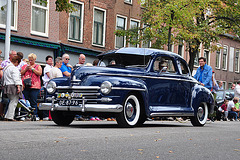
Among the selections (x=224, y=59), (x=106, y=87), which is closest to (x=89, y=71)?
(x=106, y=87)

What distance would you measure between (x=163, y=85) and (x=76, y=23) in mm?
17504

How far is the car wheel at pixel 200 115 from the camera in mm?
12602

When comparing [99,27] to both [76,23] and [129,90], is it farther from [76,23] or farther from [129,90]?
[129,90]


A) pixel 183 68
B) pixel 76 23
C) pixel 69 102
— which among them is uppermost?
pixel 76 23

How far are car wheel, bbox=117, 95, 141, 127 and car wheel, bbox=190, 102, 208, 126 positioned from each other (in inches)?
108

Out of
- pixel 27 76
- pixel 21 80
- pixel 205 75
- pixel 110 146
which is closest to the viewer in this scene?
pixel 110 146

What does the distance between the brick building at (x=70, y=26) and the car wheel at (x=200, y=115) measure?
1224 centimetres

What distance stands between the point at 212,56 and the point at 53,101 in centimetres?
3832

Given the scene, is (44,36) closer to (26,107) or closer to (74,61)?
(74,61)

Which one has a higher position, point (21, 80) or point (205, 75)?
point (205, 75)

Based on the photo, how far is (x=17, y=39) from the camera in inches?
912

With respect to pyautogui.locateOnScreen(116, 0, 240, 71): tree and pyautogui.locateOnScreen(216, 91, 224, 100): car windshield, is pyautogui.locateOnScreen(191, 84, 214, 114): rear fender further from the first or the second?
pyautogui.locateOnScreen(116, 0, 240, 71): tree

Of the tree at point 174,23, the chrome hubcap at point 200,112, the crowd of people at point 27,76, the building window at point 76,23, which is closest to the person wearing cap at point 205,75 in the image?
the crowd of people at point 27,76

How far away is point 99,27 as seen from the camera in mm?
30188
